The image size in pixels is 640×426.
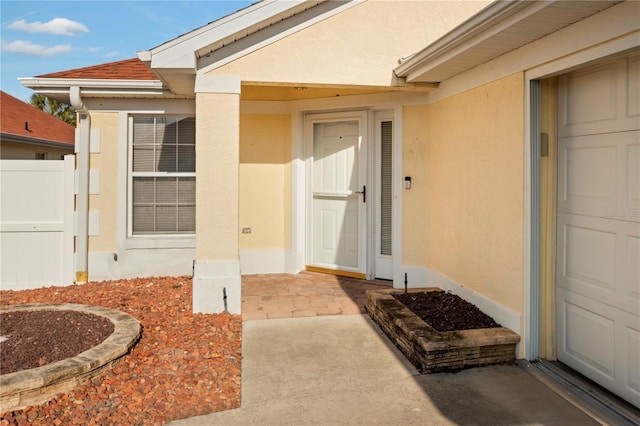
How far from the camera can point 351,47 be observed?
5227 millimetres

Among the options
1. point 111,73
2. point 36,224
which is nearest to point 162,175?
point 111,73

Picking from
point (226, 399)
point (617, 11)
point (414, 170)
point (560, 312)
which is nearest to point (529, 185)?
point (560, 312)

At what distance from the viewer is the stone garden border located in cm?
295

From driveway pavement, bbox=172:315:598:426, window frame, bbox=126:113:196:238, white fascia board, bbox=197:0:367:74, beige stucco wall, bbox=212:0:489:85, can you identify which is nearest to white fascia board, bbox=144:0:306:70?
white fascia board, bbox=197:0:367:74

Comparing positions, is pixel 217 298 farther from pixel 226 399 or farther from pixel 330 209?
pixel 330 209

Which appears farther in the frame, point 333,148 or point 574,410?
point 333,148

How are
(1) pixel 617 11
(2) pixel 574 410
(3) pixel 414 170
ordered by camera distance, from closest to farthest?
(1) pixel 617 11 < (2) pixel 574 410 < (3) pixel 414 170

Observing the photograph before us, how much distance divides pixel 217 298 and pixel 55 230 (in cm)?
293

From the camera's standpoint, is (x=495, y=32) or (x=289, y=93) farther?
(x=289, y=93)

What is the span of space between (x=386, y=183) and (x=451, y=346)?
3.24 meters

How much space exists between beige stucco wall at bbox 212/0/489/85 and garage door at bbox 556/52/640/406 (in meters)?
2.12

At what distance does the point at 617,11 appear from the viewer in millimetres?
2822

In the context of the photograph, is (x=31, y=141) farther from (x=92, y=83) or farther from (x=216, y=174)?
(x=216, y=174)

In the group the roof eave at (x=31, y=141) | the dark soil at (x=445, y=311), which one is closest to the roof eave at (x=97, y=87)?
the dark soil at (x=445, y=311)
